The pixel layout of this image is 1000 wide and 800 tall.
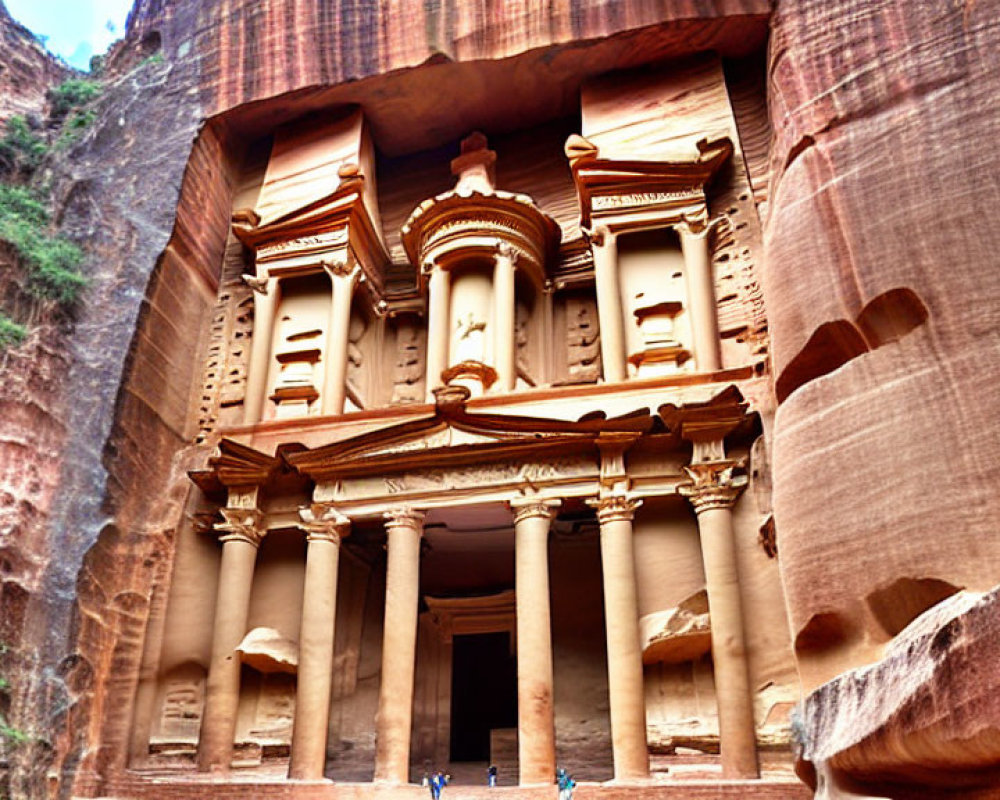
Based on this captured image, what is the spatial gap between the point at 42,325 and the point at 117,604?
3705 millimetres

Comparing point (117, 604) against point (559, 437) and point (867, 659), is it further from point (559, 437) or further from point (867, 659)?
point (867, 659)

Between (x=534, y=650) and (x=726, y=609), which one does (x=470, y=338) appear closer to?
(x=534, y=650)

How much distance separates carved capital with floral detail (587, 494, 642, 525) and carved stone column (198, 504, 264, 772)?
4.50 meters

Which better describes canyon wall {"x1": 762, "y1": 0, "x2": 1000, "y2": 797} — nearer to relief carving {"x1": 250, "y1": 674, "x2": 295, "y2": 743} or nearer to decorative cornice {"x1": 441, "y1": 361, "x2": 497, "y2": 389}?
decorative cornice {"x1": 441, "y1": 361, "x2": 497, "y2": 389}

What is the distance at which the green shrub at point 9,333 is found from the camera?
10492 millimetres

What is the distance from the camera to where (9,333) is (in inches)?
417

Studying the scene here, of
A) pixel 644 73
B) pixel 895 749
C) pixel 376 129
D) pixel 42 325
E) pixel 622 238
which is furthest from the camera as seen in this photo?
pixel 376 129

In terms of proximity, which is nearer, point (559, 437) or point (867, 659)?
point (867, 659)

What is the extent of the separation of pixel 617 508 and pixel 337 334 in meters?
5.28

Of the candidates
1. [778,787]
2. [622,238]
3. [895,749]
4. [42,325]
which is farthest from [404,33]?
[895,749]

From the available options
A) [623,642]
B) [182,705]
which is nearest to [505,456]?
[623,642]

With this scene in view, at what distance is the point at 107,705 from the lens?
1025 cm

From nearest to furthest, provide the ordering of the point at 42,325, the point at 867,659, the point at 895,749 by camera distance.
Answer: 1. the point at 895,749
2. the point at 867,659
3. the point at 42,325

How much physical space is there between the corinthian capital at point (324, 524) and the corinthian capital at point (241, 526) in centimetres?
69
